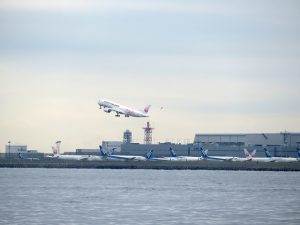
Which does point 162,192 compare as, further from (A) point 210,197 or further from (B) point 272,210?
(B) point 272,210

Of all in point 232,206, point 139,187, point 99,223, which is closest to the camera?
point 99,223

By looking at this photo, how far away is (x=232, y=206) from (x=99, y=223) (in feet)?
74.9

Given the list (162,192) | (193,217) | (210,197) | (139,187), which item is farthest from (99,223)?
(139,187)

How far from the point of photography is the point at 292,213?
84.3 meters

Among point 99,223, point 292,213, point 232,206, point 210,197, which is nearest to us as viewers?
point 99,223

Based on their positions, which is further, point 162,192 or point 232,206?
point 162,192

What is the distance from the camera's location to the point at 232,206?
9219 centimetres

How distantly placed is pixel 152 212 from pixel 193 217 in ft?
18.7

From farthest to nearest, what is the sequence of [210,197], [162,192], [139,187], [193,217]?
[139,187]
[162,192]
[210,197]
[193,217]

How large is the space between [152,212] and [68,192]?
3139 centimetres

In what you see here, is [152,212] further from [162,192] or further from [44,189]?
[44,189]

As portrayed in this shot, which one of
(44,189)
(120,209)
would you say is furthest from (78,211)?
(44,189)

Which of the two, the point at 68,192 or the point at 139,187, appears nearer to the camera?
the point at 68,192

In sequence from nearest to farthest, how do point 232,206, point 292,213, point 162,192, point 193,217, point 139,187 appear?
point 193,217, point 292,213, point 232,206, point 162,192, point 139,187
